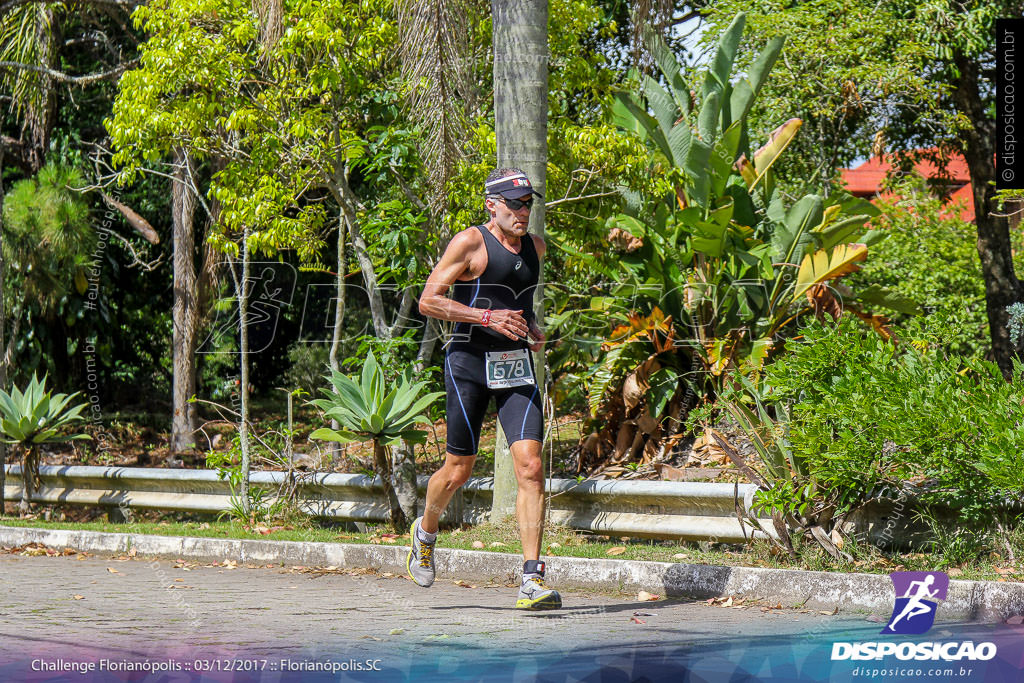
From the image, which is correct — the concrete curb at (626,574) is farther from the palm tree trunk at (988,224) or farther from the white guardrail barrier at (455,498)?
the palm tree trunk at (988,224)

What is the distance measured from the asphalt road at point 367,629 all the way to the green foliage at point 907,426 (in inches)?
38.7

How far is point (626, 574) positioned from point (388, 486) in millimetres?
2970

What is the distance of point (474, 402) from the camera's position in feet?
20.7

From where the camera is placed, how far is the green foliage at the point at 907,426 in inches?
238


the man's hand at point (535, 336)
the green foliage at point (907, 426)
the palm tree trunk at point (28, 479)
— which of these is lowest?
the palm tree trunk at point (28, 479)

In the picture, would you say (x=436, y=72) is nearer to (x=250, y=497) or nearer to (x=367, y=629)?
(x=250, y=497)

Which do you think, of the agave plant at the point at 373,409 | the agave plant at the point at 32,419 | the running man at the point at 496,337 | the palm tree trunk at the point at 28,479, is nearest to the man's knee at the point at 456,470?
the running man at the point at 496,337

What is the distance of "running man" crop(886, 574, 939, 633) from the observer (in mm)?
5590

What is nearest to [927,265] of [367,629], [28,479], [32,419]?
[32,419]

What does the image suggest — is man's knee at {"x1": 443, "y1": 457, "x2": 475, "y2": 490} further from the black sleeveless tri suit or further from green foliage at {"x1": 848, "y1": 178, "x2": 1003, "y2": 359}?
green foliage at {"x1": 848, "y1": 178, "x2": 1003, "y2": 359}

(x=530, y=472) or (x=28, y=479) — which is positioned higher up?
(x=530, y=472)

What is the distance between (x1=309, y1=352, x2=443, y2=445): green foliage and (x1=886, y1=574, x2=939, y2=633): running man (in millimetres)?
4080

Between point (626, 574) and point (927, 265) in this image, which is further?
point (927, 265)

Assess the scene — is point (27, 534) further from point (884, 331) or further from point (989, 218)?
point (989, 218)
